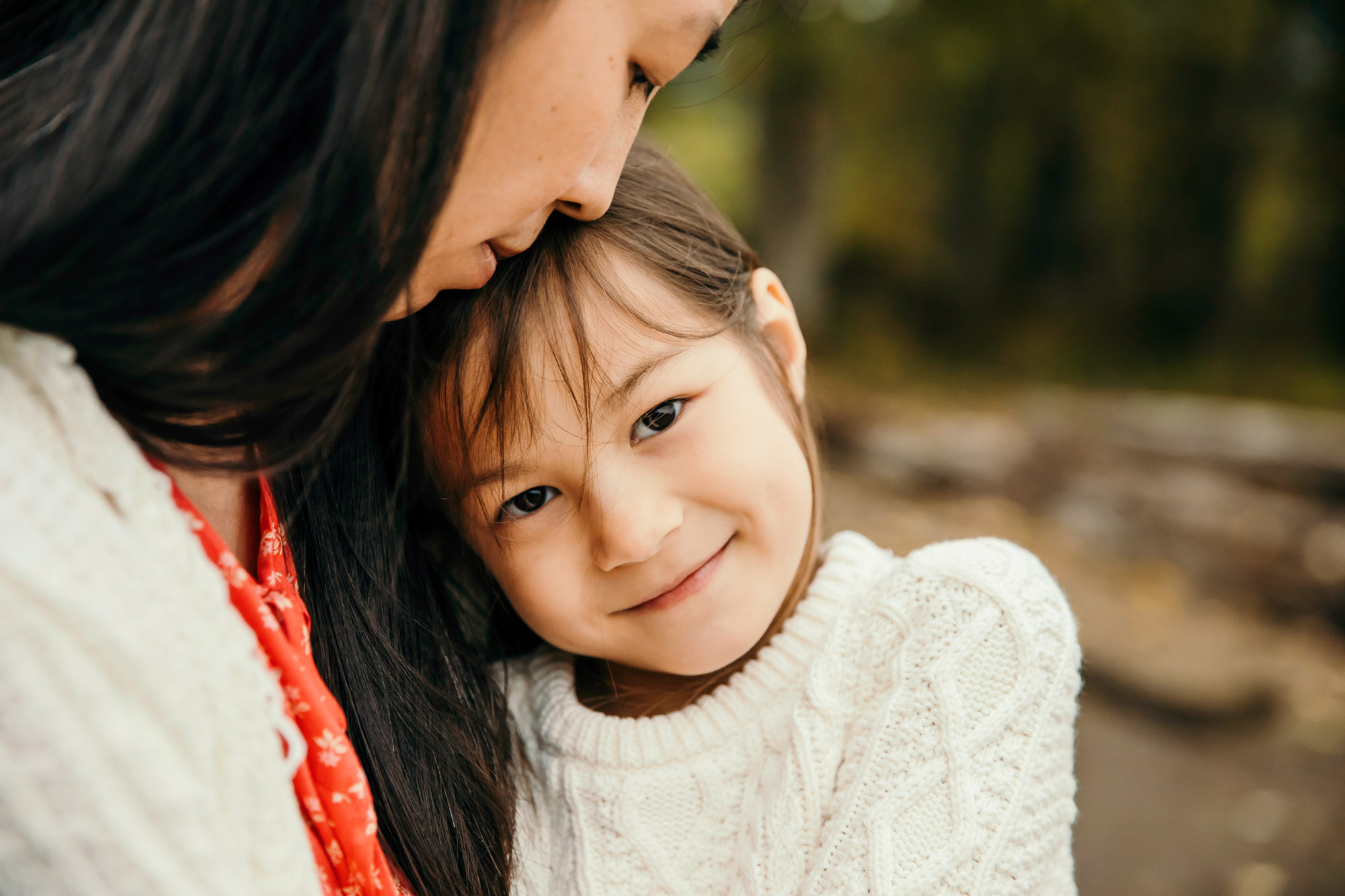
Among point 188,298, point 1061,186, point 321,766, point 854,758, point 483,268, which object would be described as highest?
point 188,298

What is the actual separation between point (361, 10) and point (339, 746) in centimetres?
60

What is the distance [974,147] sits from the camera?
7840 mm

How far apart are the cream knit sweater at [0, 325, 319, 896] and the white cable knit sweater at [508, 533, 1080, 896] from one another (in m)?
0.48

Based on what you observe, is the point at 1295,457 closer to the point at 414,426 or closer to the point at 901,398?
the point at 901,398

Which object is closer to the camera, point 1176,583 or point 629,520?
point 629,520

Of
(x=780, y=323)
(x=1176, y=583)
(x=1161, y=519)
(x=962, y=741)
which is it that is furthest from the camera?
(x=1161, y=519)

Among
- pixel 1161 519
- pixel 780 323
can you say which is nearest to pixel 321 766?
pixel 780 323

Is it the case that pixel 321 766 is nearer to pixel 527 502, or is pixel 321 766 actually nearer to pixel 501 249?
pixel 527 502

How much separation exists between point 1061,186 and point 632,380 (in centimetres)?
731

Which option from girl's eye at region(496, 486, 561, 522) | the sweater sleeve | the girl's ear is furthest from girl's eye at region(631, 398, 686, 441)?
the sweater sleeve

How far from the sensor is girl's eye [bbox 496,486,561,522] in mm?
1082

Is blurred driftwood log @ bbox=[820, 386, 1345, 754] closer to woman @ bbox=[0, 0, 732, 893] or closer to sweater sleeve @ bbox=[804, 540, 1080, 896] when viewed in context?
sweater sleeve @ bbox=[804, 540, 1080, 896]

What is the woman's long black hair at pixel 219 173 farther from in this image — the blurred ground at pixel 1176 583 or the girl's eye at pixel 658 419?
the blurred ground at pixel 1176 583

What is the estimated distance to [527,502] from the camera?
1.09 m
